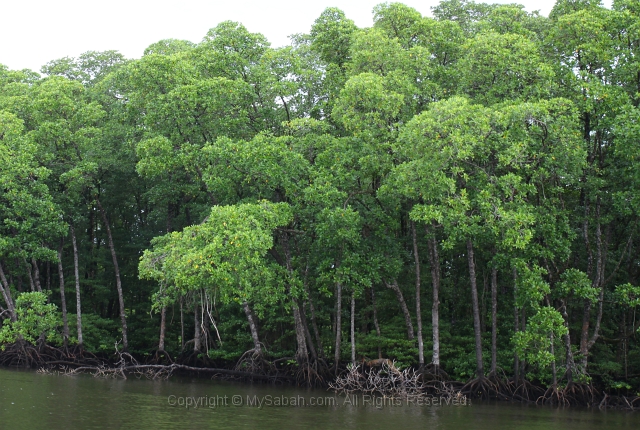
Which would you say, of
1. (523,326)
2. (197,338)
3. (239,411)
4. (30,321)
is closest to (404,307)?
(523,326)

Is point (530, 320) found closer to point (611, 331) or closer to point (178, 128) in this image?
point (611, 331)

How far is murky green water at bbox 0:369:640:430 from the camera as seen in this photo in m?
14.3

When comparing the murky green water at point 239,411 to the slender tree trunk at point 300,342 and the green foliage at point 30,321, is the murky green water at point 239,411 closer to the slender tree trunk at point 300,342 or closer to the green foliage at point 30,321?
the slender tree trunk at point 300,342

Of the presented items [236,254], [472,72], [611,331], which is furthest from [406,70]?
[611,331]

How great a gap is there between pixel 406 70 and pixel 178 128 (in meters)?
8.93

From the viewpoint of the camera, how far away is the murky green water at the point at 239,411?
14.3 m

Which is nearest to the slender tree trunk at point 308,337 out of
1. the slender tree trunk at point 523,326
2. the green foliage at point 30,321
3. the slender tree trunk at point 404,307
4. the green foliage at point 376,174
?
the green foliage at point 376,174

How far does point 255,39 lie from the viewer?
26.0m

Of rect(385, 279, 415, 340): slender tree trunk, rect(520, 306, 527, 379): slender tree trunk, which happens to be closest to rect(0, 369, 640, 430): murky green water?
rect(520, 306, 527, 379): slender tree trunk

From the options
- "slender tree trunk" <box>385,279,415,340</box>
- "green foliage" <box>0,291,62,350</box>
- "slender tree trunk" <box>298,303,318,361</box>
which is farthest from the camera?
"green foliage" <box>0,291,62,350</box>

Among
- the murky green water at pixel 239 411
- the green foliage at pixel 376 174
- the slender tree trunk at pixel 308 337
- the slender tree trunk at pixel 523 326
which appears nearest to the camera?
the murky green water at pixel 239 411

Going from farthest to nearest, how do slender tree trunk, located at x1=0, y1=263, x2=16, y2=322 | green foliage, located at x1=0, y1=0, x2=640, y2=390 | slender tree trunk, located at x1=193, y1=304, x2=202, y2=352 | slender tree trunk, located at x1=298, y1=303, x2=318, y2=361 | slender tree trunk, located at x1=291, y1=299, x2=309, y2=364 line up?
slender tree trunk, located at x1=193, y1=304, x2=202, y2=352, slender tree trunk, located at x1=0, y1=263, x2=16, y2=322, slender tree trunk, located at x1=298, y1=303, x2=318, y2=361, slender tree trunk, located at x1=291, y1=299, x2=309, y2=364, green foliage, located at x1=0, y1=0, x2=640, y2=390

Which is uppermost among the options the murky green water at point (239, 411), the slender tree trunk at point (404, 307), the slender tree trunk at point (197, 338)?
the slender tree trunk at point (404, 307)

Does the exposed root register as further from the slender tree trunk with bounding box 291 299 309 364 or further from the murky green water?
the slender tree trunk with bounding box 291 299 309 364
